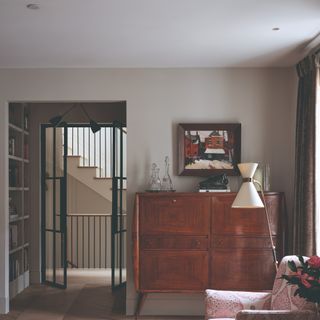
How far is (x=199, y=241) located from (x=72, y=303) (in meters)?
1.90

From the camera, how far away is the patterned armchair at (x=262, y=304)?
138 inches

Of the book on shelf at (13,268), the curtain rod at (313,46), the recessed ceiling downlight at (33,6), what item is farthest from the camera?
the book on shelf at (13,268)

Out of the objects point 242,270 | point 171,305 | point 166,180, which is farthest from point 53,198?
point 242,270

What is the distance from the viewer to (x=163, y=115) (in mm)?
5867

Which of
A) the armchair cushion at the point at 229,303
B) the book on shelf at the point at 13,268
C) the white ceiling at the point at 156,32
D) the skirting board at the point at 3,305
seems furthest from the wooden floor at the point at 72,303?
the white ceiling at the point at 156,32

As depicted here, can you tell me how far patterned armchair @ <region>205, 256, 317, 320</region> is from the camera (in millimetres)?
3518

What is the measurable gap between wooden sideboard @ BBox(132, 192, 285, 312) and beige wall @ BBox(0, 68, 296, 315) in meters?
0.41

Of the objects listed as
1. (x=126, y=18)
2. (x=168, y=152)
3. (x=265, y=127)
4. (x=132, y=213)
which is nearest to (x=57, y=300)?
(x=132, y=213)

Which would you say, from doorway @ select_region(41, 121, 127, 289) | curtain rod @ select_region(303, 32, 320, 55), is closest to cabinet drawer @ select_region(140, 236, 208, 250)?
curtain rod @ select_region(303, 32, 320, 55)

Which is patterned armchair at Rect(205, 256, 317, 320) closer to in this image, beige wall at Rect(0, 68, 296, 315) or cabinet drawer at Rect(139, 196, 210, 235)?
cabinet drawer at Rect(139, 196, 210, 235)

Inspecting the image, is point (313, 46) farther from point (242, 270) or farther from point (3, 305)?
point (3, 305)

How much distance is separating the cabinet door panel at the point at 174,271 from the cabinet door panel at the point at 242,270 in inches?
4.7

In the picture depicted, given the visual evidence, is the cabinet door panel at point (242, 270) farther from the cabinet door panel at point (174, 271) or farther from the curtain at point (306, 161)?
the curtain at point (306, 161)

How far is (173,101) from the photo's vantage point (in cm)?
588
